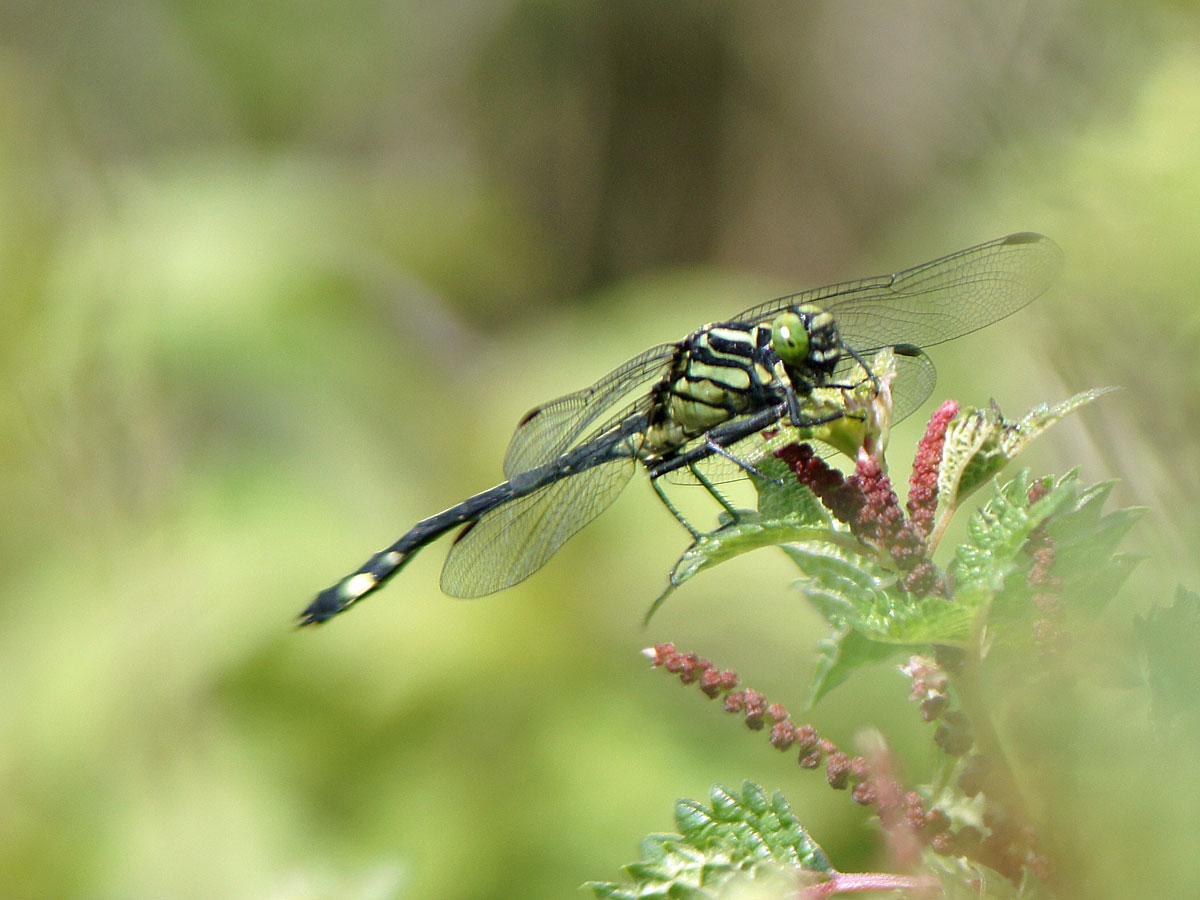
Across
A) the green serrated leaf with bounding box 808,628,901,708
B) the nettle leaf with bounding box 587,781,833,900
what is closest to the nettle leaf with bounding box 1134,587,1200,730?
the green serrated leaf with bounding box 808,628,901,708

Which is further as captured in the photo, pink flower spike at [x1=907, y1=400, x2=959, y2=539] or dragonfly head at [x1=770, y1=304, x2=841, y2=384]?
dragonfly head at [x1=770, y1=304, x2=841, y2=384]

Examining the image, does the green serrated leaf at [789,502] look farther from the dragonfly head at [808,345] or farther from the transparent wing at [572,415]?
the transparent wing at [572,415]

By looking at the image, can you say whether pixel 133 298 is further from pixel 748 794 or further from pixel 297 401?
pixel 748 794

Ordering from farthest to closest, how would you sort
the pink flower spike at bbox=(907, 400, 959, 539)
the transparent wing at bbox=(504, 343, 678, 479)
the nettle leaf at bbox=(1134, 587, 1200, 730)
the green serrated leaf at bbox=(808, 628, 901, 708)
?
the transparent wing at bbox=(504, 343, 678, 479), the pink flower spike at bbox=(907, 400, 959, 539), the green serrated leaf at bbox=(808, 628, 901, 708), the nettle leaf at bbox=(1134, 587, 1200, 730)

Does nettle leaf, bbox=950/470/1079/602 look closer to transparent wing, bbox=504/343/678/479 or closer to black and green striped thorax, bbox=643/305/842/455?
black and green striped thorax, bbox=643/305/842/455

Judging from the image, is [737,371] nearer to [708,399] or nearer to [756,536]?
[708,399]

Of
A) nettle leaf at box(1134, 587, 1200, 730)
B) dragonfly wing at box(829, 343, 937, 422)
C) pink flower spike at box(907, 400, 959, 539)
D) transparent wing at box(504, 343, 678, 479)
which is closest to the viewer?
nettle leaf at box(1134, 587, 1200, 730)

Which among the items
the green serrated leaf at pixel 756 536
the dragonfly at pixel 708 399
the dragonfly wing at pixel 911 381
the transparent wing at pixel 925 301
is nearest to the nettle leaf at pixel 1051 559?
the green serrated leaf at pixel 756 536
